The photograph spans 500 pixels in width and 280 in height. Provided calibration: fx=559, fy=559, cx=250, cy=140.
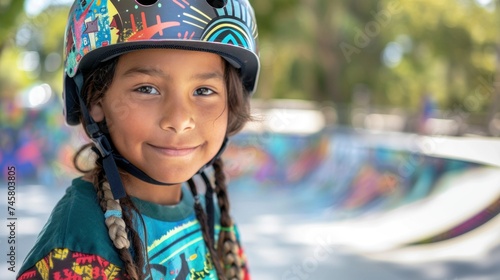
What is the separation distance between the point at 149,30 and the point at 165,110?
9.8 inches

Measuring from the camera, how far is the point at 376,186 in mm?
9844

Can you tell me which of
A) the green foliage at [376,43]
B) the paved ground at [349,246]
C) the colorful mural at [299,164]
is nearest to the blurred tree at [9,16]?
the colorful mural at [299,164]

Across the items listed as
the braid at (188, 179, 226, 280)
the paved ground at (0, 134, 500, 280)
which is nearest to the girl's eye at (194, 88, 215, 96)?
the braid at (188, 179, 226, 280)

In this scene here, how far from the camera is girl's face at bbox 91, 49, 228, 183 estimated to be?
1641 millimetres

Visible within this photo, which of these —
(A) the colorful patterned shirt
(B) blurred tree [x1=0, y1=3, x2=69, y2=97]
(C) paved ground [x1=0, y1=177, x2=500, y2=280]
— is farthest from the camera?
(B) blurred tree [x1=0, y1=3, x2=69, y2=97]

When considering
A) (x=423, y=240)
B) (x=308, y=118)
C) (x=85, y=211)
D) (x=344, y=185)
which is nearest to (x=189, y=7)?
(x=85, y=211)

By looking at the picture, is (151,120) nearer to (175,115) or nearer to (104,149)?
(175,115)

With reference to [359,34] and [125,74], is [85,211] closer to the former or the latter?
[125,74]

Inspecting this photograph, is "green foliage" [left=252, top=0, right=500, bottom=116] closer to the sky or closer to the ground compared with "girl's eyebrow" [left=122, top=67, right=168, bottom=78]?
closer to the sky

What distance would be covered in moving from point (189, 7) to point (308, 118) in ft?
75.6

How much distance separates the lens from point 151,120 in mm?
1645

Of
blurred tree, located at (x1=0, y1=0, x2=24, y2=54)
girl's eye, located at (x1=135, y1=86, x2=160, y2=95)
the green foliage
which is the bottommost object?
girl's eye, located at (x1=135, y1=86, x2=160, y2=95)

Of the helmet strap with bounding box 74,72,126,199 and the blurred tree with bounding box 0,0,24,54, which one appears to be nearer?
the helmet strap with bounding box 74,72,126,199

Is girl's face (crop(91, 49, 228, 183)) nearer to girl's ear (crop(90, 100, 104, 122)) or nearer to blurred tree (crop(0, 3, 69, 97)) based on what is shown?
girl's ear (crop(90, 100, 104, 122))
